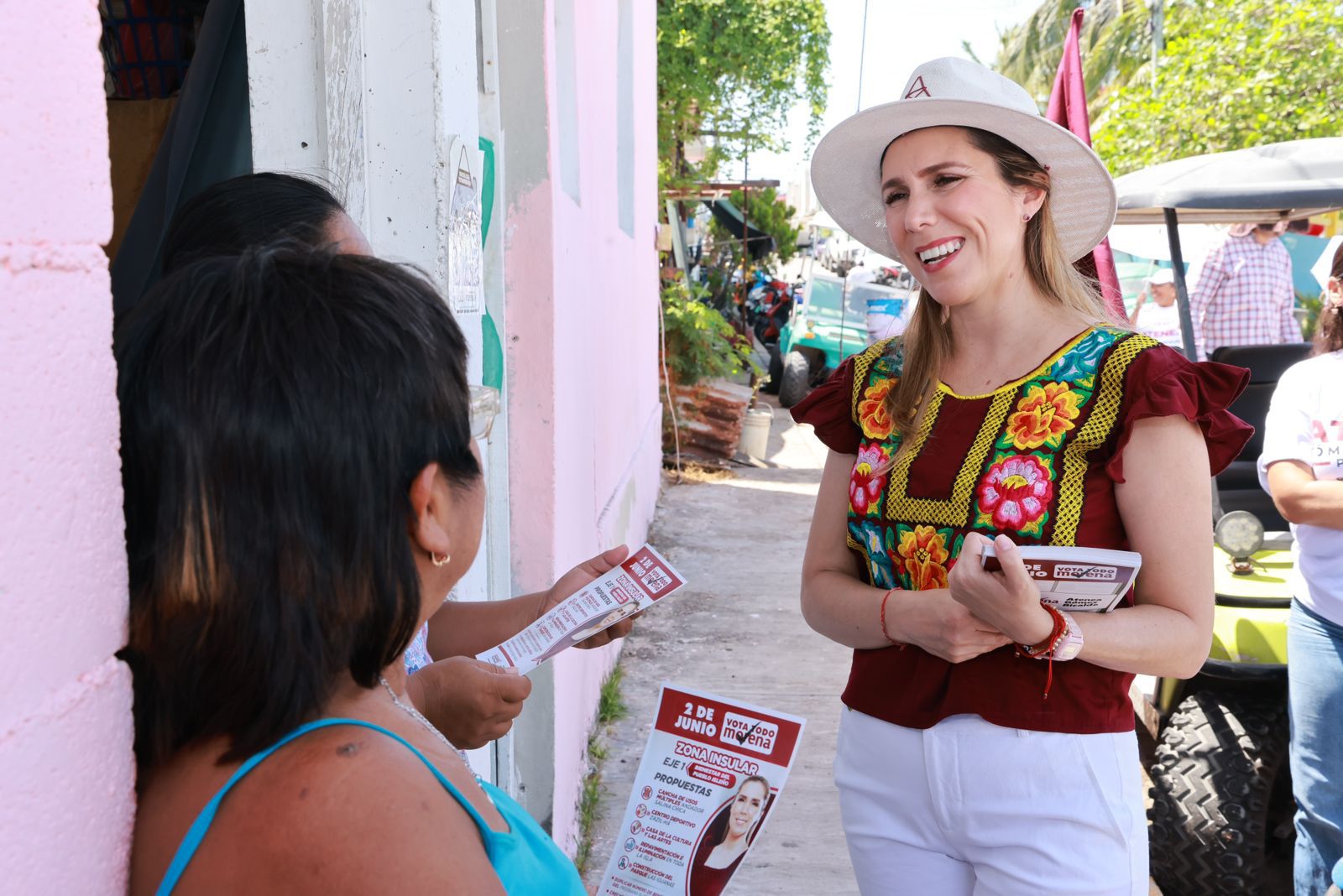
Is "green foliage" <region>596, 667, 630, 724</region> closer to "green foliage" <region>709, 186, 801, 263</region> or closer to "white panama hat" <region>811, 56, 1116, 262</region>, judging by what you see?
"white panama hat" <region>811, 56, 1116, 262</region>

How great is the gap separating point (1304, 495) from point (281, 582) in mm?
2511

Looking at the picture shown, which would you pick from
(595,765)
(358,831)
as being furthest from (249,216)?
(595,765)

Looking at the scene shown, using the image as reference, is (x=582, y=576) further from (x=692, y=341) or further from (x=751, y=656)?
(x=692, y=341)

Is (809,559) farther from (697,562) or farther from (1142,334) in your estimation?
(697,562)

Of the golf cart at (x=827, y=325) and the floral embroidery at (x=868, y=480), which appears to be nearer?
the floral embroidery at (x=868, y=480)

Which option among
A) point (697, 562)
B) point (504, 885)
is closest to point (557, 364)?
point (504, 885)

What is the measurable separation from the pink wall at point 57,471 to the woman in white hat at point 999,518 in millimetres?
1170

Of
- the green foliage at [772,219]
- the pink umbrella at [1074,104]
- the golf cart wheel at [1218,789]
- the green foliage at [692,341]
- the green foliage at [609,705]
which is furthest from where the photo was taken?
the green foliage at [772,219]

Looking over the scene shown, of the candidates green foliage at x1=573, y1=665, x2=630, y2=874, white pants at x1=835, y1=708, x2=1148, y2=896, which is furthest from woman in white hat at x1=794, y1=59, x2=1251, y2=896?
green foliage at x1=573, y1=665, x2=630, y2=874

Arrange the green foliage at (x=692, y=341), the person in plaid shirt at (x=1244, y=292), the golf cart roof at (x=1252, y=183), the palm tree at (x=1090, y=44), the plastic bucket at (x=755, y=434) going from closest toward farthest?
the golf cart roof at (x=1252, y=183)
the person in plaid shirt at (x=1244, y=292)
the green foliage at (x=692, y=341)
the plastic bucket at (x=755, y=434)
the palm tree at (x=1090, y=44)

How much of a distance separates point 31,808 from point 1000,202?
1716mm

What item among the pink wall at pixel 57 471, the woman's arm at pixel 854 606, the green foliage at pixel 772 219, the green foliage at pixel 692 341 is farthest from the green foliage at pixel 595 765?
the green foliage at pixel 772 219

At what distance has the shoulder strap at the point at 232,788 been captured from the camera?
895 millimetres

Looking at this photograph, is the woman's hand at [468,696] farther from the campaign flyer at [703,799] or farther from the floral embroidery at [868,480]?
the floral embroidery at [868,480]
